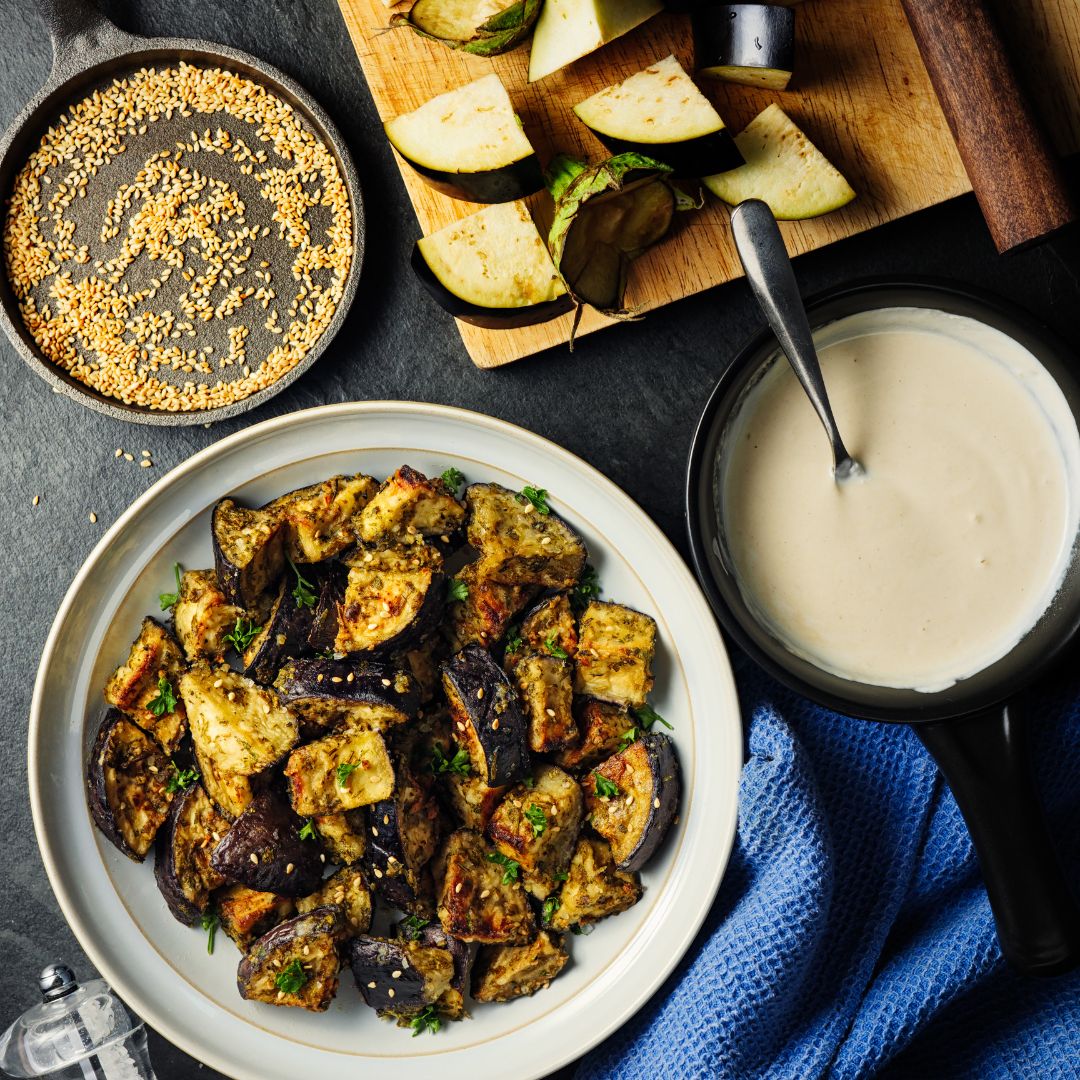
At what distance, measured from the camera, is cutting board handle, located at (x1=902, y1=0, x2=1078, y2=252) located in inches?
77.5

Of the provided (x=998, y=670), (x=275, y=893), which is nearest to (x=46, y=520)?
(x=275, y=893)

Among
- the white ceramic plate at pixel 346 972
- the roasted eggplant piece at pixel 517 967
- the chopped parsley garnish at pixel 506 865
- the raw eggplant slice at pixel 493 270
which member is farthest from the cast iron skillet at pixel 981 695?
the roasted eggplant piece at pixel 517 967

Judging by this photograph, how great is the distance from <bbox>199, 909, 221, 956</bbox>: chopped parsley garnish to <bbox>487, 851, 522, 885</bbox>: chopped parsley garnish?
0.60 m

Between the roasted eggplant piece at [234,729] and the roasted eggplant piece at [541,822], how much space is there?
455 mm

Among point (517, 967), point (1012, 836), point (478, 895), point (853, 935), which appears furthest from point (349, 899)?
point (1012, 836)

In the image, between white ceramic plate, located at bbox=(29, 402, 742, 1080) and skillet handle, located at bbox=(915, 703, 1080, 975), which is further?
white ceramic plate, located at bbox=(29, 402, 742, 1080)

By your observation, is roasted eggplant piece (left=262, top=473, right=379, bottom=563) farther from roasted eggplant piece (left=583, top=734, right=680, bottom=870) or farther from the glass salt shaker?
the glass salt shaker

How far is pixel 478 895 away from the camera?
2111mm

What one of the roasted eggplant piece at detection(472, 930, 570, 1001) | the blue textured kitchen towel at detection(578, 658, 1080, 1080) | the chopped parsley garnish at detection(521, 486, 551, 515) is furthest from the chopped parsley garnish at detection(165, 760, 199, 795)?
the blue textured kitchen towel at detection(578, 658, 1080, 1080)

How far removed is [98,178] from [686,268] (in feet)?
4.35

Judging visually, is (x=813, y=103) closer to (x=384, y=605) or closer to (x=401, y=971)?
(x=384, y=605)

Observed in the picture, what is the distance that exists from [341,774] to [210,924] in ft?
1.65

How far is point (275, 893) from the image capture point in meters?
2.09

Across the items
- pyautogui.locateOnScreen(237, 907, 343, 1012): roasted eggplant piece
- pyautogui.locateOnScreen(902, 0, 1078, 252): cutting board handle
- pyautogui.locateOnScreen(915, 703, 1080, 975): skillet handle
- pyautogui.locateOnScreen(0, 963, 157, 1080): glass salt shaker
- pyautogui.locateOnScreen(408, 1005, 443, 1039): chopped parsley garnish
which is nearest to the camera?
pyautogui.locateOnScreen(915, 703, 1080, 975): skillet handle
